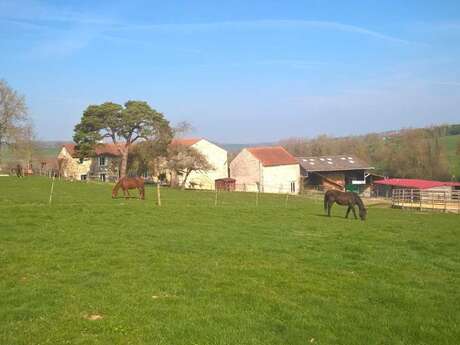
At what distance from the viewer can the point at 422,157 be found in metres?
82.3

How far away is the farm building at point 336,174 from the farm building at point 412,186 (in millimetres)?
2288

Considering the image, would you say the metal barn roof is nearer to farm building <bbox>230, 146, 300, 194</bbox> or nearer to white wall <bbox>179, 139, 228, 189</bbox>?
farm building <bbox>230, 146, 300, 194</bbox>

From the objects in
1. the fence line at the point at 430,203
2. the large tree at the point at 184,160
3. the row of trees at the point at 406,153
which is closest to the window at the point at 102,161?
the large tree at the point at 184,160

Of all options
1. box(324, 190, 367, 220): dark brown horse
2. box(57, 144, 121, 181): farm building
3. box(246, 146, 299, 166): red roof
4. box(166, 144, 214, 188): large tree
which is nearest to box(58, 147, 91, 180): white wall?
box(57, 144, 121, 181): farm building

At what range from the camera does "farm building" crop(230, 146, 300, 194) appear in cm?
6488

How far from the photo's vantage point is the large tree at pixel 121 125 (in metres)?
57.3

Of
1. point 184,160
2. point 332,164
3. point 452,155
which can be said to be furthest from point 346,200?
point 452,155

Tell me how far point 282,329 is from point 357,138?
119 m

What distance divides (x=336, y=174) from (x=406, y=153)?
73.0ft

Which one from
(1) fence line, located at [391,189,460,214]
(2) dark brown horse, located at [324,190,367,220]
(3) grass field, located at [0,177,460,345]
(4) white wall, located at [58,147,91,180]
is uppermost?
(4) white wall, located at [58,147,91,180]

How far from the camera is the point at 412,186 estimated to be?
59938 mm

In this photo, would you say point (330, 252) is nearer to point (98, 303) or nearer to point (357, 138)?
point (98, 303)

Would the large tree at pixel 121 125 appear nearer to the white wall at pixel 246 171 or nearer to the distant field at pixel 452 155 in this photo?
the white wall at pixel 246 171

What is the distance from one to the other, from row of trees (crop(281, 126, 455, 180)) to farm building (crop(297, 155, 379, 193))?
49.4 feet
